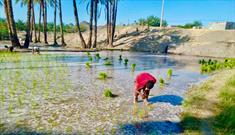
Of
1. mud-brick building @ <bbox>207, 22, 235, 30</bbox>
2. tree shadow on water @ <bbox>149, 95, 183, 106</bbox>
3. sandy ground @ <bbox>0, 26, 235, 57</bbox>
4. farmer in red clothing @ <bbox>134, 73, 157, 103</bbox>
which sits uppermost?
mud-brick building @ <bbox>207, 22, 235, 30</bbox>

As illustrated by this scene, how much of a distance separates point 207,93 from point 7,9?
60.3 ft

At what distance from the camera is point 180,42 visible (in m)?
37.1

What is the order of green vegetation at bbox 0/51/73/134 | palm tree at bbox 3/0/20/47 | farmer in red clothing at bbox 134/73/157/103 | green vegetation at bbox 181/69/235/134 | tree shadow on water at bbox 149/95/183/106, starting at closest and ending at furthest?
green vegetation at bbox 181/69/235/134, green vegetation at bbox 0/51/73/134, farmer in red clothing at bbox 134/73/157/103, tree shadow on water at bbox 149/95/183/106, palm tree at bbox 3/0/20/47

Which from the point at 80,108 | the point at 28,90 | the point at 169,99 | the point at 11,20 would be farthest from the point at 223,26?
the point at 80,108

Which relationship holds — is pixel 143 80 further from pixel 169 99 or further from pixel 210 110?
pixel 210 110

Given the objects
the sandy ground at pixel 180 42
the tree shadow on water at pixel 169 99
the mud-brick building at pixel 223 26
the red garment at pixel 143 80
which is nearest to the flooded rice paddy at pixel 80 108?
the tree shadow on water at pixel 169 99

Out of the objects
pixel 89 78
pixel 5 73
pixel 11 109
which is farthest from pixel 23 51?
pixel 11 109

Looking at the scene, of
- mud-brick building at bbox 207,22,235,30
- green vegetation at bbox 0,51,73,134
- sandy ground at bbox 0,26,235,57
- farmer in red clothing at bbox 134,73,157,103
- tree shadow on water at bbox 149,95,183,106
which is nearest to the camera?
green vegetation at bbox 0,51,73,134

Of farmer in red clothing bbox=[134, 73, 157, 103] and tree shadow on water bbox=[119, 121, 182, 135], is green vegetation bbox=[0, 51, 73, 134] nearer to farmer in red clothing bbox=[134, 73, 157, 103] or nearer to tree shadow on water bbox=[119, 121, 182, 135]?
tree shadow on water bbox=[119, 121, 182, 135]

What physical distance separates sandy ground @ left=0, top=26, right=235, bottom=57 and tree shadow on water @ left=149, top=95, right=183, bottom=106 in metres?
25.2

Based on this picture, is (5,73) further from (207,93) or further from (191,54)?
(191,54)

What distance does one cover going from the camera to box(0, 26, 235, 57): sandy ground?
3295 centimetres

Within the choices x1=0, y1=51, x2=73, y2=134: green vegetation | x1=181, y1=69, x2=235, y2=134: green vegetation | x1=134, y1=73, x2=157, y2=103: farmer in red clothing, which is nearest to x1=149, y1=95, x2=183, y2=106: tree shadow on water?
x1=181, y1=69, x2=235, y2=134: green vegetation

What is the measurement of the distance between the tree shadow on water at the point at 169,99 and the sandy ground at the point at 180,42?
82.6ft
